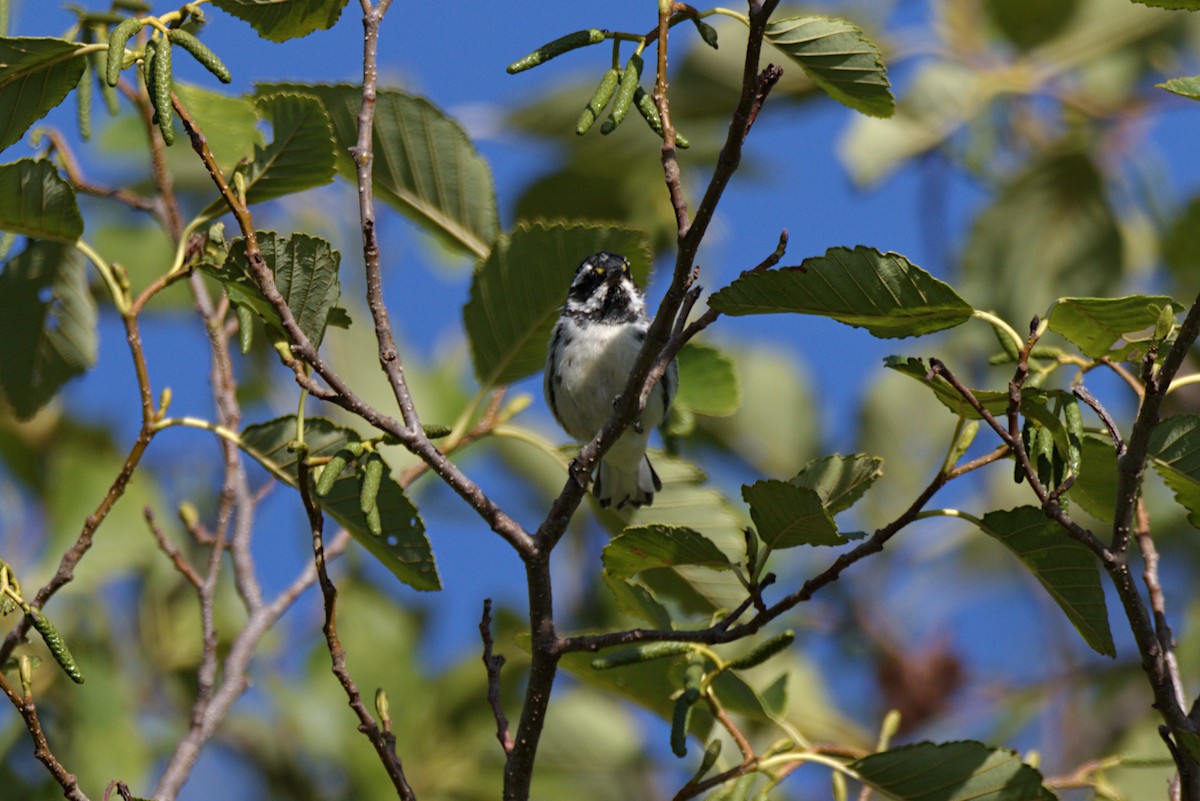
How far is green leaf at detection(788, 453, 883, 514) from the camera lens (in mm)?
2307

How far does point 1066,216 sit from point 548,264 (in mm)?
2740

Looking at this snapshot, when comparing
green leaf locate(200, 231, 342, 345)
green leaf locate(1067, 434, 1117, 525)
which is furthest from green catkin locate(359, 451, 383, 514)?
green leaf locate(1067, 434, 1117, 525)

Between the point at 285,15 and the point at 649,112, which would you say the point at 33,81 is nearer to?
the point at 285,15

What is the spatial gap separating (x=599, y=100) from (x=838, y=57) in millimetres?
487

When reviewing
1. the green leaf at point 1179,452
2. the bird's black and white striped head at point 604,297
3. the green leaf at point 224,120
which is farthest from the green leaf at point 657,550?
the bird's black and white striped head at point 604,297

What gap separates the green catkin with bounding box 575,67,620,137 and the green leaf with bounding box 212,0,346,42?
59 cm

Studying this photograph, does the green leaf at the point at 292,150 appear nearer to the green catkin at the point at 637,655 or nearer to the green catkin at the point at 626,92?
the green catkin at the point at 626,92

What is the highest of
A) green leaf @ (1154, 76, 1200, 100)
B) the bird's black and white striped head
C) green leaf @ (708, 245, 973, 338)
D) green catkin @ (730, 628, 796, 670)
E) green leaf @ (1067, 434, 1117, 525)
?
the bird's black and white striped head

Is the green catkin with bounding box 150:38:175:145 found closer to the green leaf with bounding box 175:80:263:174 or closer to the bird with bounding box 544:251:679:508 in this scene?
the green leaf with bounding box 175:80:263:174

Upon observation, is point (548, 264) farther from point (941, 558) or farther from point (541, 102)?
point (941, 558)

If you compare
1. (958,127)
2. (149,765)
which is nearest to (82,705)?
(149,765)

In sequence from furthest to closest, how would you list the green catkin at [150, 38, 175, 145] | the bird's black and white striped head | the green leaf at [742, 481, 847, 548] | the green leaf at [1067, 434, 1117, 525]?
1. the bird's black and white striped head
2. the green leaf at [1067, 434, 1117, 525]
3. the green leaf at [742, 481, 847, 548]
4. the green catkin at [150, 38, 175, 145]

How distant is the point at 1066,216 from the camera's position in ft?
16.7

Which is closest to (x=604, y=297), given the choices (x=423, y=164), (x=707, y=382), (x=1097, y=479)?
(x=707, y=382)
